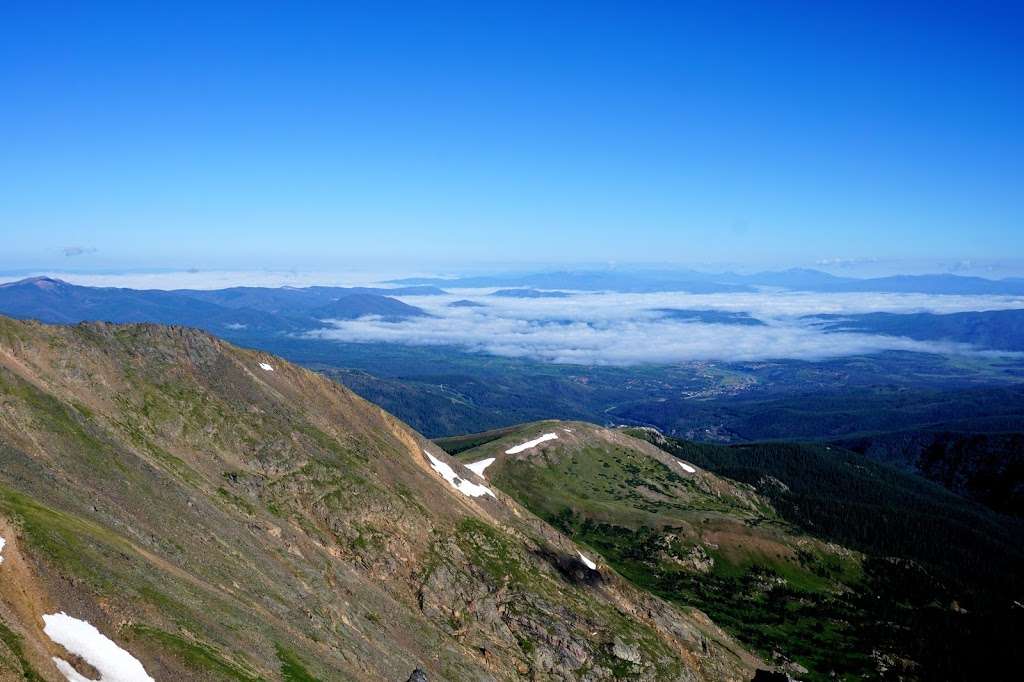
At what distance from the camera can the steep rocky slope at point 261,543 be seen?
1773 inches

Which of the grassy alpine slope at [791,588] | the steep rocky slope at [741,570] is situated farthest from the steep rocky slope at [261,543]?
the grassy alpine slope at [791,588]

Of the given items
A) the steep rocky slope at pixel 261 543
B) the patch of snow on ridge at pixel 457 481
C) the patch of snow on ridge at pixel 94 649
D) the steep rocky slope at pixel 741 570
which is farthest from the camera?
the steep rocky slope at pixel 741 570

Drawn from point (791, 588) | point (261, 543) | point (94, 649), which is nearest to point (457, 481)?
point (261, 543)

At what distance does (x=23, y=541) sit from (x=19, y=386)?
33389 mm

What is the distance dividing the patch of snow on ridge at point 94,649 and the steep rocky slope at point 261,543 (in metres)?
0.49

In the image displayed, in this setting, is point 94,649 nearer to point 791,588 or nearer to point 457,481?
point 457,481

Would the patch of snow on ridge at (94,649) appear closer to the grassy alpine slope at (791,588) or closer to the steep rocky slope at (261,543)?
the steep rocky slope at (261,543)

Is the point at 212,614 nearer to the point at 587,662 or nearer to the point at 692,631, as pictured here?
the point at 587,662

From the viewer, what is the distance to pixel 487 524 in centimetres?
10750

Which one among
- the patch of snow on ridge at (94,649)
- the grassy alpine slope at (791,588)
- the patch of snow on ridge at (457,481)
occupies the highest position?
the patch of snow on ridge at (94,649)

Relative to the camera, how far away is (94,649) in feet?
129

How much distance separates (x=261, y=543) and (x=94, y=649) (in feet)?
101

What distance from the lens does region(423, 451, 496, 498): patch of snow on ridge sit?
398 feet

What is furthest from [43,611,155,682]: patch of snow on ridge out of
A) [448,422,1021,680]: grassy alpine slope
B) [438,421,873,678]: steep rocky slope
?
[448,422,1021,680]: grassy alpine slope
